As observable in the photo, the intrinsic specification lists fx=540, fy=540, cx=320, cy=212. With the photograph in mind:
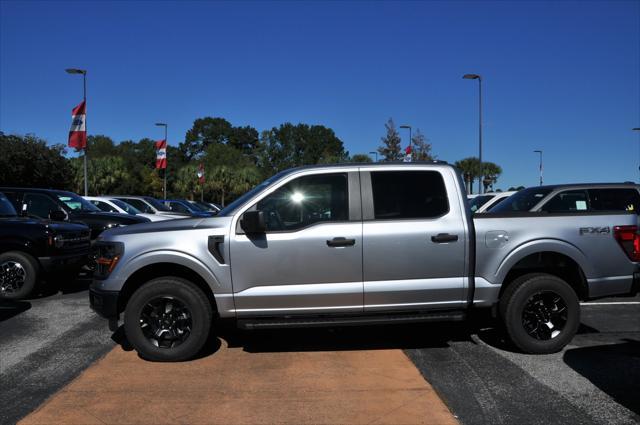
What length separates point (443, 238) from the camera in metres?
5.31

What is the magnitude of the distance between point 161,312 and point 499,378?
325 centimetres

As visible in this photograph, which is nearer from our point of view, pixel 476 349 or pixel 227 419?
pixel 227 419

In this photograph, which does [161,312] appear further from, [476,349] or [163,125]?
[163,125]

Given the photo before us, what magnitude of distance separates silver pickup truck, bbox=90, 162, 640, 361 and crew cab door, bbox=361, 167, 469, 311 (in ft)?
0.03

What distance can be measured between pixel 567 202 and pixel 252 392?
7.11 metres

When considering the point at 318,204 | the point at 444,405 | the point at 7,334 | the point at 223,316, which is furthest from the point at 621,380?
the point at 7,334

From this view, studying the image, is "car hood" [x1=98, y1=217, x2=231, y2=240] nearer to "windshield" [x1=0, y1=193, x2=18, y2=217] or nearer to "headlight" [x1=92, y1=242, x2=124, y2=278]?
"headlight" [x1=92, y1=242, x2=124, y2=278]

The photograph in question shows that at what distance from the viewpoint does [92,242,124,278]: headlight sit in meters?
5.32

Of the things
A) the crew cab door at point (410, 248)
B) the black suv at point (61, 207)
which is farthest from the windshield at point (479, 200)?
the crew cab door at point (410, 248)

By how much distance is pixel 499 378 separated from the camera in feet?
15.8

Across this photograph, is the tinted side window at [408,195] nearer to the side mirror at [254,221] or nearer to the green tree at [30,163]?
the side mirror at [254,221]

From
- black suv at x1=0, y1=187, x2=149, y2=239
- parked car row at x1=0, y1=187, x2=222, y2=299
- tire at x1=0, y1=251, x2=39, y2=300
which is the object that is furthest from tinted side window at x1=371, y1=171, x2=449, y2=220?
black suv at x1=0, y1=187, x2=149, y2=239

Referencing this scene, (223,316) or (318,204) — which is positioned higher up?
(318,204)

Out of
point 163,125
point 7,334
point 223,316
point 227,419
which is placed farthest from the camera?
point 163,125
